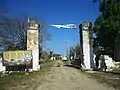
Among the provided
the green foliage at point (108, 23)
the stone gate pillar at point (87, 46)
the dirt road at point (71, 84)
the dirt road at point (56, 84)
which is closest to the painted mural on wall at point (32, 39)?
the stone gate pillar at point (87, 46)

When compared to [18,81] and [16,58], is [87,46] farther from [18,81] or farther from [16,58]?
[18,81]

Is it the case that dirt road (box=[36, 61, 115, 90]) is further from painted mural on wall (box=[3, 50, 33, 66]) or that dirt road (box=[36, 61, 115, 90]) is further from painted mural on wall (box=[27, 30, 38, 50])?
painted mural on wall (box=[27, 30, 38, 50])

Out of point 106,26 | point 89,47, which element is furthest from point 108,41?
point 89,47

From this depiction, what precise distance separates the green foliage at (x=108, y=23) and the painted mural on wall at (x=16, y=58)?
13.4 meters

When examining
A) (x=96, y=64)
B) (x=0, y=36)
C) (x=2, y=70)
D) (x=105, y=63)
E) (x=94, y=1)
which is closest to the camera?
(x=2, y=70)

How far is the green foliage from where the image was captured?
38.2m

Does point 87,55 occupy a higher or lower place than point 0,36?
lower

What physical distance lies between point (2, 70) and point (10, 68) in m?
1.06

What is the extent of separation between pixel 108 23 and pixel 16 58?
1486 centimetres

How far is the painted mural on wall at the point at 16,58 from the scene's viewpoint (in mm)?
30938

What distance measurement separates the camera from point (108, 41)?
43594 millimetres

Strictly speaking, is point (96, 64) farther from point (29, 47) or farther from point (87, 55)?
point (29, 47)

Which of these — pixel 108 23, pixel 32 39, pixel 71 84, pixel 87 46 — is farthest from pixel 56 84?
pixel 108 23

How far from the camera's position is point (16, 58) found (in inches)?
1219
